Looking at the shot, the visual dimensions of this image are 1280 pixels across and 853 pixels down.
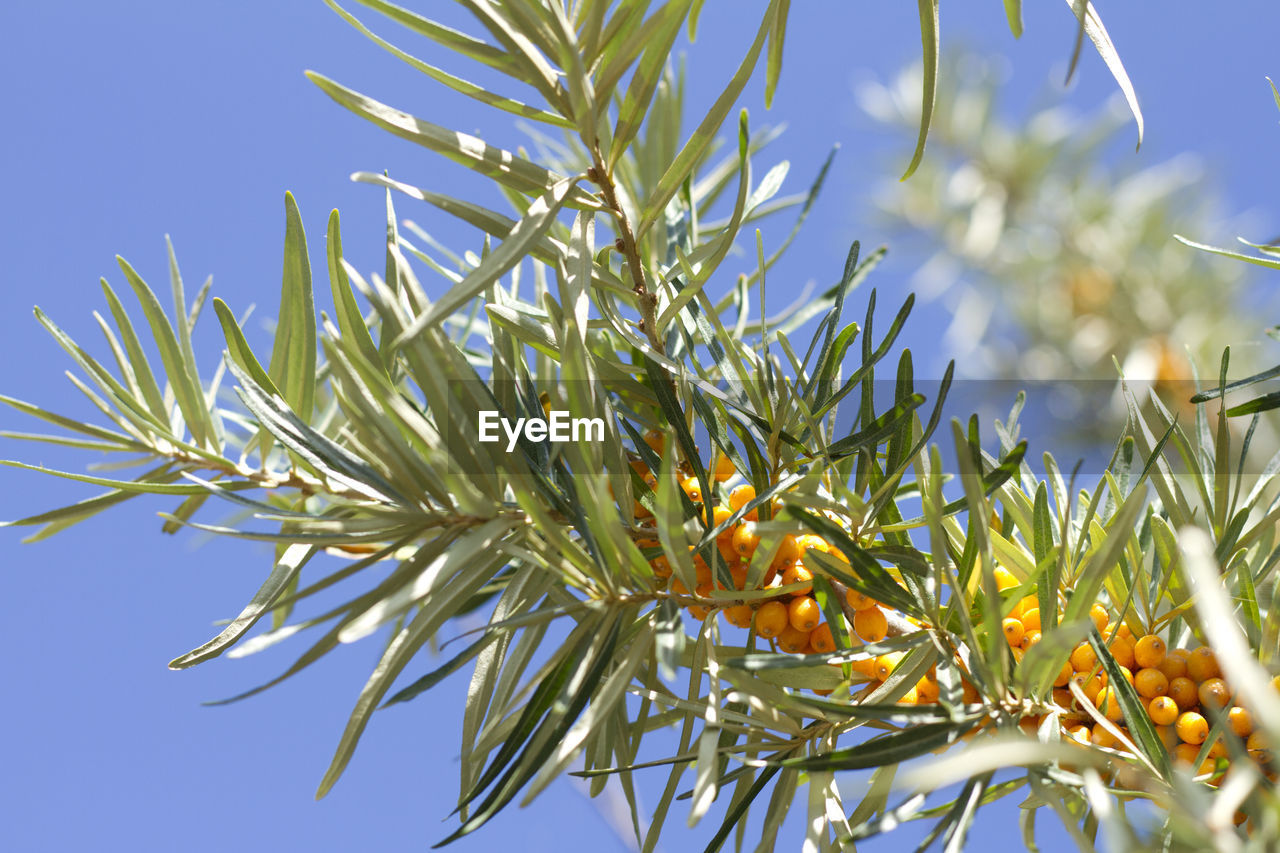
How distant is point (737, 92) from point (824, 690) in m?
0.29

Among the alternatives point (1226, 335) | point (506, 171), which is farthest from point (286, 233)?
point (1226, 335)

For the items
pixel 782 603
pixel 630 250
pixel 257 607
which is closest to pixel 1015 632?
pixel 782 603

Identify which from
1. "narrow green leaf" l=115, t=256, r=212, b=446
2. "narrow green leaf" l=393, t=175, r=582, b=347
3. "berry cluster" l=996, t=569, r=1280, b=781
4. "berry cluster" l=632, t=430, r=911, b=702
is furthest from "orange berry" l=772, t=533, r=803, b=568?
"narrow green leaf" l=115, t=256, r=212, b=446

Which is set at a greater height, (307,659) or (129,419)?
(129,419)

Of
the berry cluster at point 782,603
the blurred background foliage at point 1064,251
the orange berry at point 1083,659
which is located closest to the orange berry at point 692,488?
the berry cluster at point 782,603

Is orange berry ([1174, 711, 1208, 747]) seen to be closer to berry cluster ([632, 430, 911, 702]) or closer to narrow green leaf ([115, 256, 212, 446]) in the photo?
berry cluster ([632, 430, 911, 702])

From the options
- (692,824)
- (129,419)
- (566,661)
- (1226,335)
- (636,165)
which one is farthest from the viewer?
(1226,335)

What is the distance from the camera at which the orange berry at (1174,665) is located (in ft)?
1.53

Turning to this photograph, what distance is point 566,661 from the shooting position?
0.42 metres

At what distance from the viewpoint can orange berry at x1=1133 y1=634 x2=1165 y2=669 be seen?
472 millimetres

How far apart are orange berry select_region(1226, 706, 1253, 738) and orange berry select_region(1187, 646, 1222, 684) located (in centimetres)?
2

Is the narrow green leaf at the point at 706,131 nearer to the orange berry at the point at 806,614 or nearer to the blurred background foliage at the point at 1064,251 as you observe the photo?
the orange berry at the point at 806,614

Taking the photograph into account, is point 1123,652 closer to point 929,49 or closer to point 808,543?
point 808,543

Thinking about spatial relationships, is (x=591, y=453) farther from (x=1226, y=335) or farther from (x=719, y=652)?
(x=1226, y=335)
